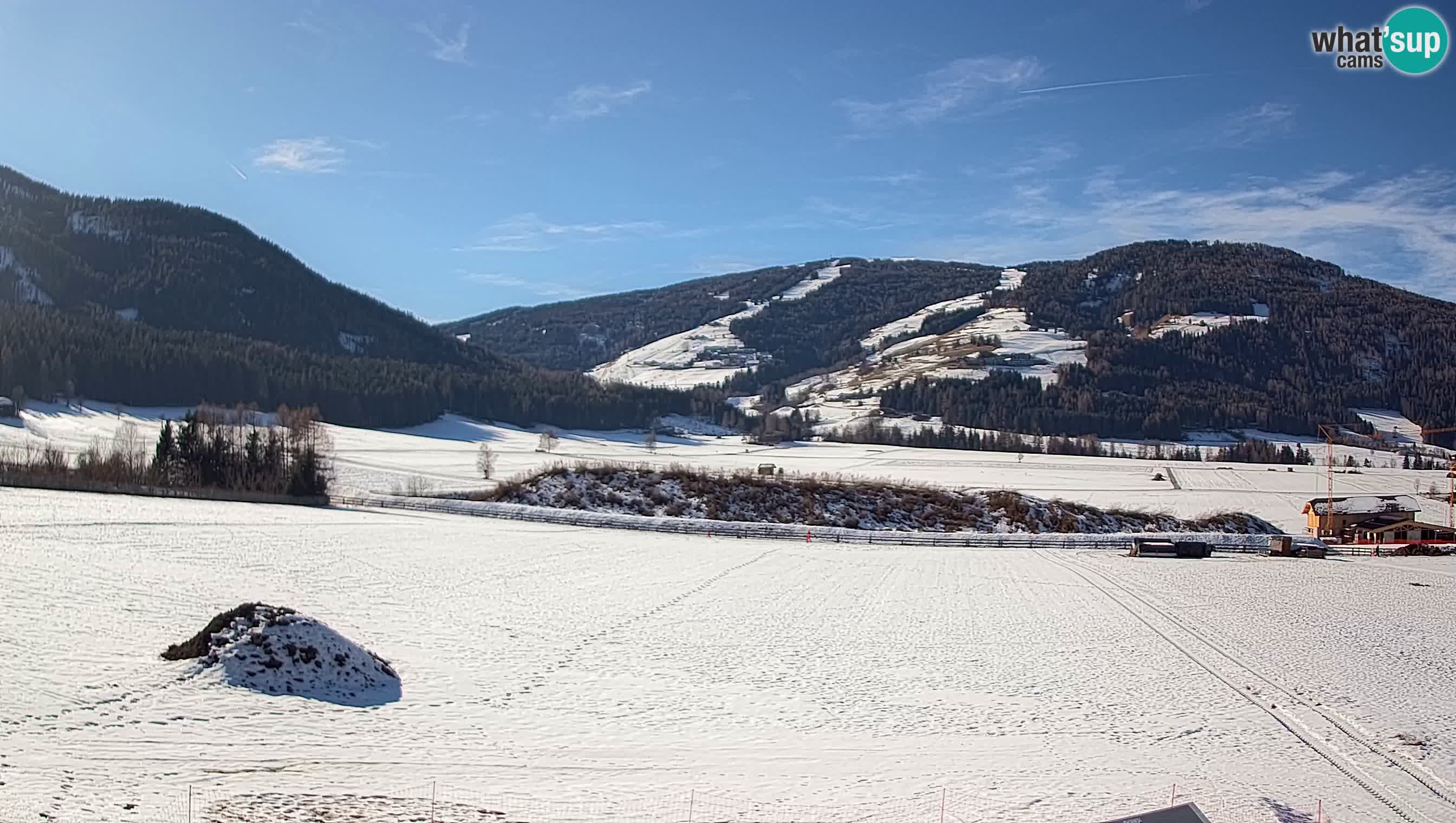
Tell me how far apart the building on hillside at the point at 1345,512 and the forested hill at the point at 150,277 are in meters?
156

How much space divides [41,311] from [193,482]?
100823mm

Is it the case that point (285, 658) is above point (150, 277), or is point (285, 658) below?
below

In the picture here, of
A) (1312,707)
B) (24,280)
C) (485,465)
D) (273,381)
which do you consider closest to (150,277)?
(24,280)

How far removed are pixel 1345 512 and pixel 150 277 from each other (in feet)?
642

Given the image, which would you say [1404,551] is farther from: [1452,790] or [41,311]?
[41,311]

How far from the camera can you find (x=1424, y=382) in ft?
630

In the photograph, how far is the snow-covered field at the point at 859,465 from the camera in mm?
73750

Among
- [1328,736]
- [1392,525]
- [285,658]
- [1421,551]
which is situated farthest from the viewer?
[1392,525]

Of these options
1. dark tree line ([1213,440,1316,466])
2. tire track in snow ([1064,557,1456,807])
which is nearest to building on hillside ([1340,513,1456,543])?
tire track in snow ([1064,557,1456,807])

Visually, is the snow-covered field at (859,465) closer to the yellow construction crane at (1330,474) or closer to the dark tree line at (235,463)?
the yellow construction crane at (1330,474)

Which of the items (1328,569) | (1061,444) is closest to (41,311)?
(1061,444)

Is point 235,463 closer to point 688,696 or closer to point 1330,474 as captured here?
point 688,696

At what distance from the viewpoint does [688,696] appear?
18000 mm

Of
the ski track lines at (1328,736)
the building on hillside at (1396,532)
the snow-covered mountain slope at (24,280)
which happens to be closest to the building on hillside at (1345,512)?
the building on hillside at (1396,532)
